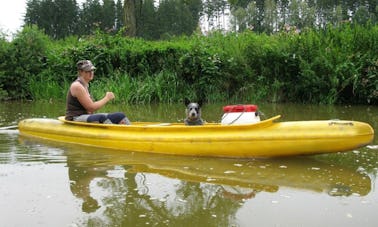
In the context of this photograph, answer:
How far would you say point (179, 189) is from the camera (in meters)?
4.73

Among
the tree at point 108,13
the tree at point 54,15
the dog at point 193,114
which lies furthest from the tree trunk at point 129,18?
the tree at point 108,13

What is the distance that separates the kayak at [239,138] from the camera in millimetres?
5641

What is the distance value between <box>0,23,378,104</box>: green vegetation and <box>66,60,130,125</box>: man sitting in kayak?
19.9ft

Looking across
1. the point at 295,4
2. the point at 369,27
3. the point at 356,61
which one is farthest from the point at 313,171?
the point at 295,4

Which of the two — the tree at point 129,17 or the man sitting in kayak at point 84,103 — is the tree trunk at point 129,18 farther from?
the man sitting in kayak at point 84,103

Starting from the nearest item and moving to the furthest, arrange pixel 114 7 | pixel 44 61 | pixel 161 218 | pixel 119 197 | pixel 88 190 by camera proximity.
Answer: pixel 161 218, pixel 119 197, pixel 88 190, pixel 44 61, pixel 114 7

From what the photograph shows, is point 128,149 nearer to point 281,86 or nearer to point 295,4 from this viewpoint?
point 281,86

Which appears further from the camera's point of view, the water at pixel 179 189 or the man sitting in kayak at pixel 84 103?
the man sitting in kayak at pixel 84 103

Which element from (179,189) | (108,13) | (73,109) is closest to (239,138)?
(179,189)

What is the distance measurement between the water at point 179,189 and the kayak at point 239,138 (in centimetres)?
15

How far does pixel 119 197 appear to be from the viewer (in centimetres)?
441

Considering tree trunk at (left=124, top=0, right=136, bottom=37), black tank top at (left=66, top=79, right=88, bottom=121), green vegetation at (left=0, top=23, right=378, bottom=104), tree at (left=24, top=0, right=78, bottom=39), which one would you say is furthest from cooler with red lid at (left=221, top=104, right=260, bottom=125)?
tree at (left=24, top=0, right=78, bottom=39)

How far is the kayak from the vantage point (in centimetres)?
564

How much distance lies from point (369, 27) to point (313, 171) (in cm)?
856
